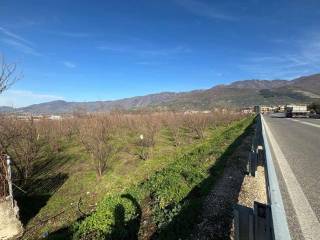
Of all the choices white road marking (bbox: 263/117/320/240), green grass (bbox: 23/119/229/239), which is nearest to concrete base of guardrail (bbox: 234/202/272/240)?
white road marking (bbox: 263/117/320/240)

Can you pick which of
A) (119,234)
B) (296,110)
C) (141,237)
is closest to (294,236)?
(141,237)

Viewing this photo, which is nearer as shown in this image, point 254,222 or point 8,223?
point 254,222

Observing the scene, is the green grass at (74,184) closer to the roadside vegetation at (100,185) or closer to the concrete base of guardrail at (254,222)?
the roadside vegetation at (100,185)

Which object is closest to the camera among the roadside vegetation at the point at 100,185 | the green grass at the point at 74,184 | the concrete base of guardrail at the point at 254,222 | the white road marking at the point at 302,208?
the concrete base of guardrail at the point at 254,222

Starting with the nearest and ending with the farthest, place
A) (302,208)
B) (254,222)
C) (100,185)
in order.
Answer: (254,222)
(302,208)
(100,185)

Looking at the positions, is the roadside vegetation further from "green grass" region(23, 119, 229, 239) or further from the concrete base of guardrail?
the concrete base of guardrail

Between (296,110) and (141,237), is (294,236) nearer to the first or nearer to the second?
(141,237)

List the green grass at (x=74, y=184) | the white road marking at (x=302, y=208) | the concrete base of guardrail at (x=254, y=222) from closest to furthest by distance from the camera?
the concrete base of guardrail at (x=254, y=222) < the white road marking at (x=302, y=208) < the green grass at (x=74, y=184)

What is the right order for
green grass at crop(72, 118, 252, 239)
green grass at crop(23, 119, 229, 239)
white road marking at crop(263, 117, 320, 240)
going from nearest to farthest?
white road marking at crop(263, 117, 320, 240)
green grass at crop(72, 118, 252, 239)
green grass at crop(23, 119, 229, 239)

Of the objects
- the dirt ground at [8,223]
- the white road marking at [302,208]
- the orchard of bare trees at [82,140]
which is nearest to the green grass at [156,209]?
the white road marking at [302,208]

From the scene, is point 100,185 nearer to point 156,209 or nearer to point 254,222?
point 156,209

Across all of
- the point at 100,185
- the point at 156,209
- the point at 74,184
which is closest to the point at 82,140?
the point at 74,184

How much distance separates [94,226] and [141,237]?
1089mm

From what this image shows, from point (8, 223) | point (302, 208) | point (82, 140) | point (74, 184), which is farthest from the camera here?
point (82, 140)
